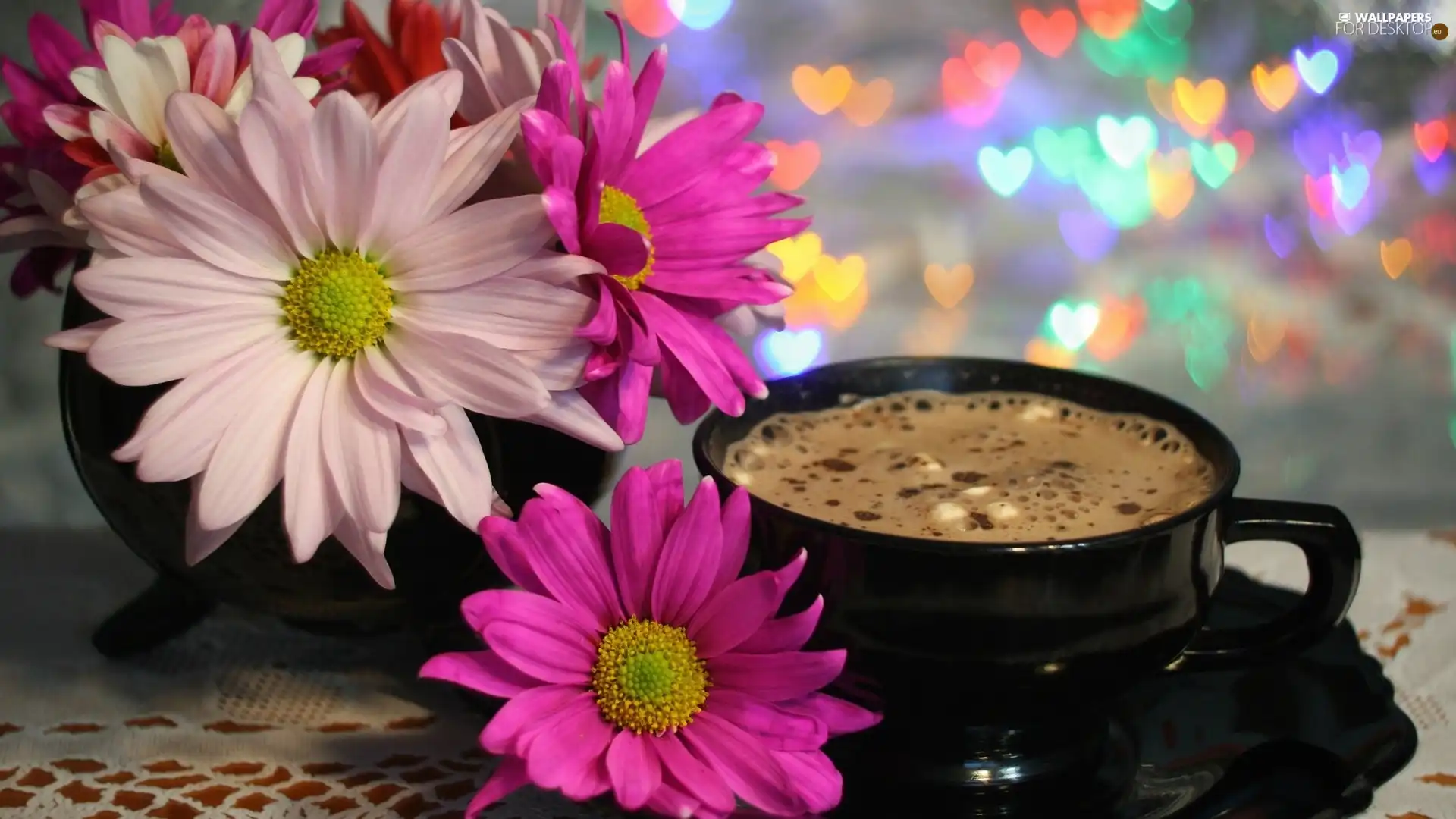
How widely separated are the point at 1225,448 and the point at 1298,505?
0.03 m

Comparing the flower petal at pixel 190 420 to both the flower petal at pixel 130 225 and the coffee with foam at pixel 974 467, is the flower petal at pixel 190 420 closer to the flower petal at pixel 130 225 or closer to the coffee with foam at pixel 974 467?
the flower petal at pixel 130 225

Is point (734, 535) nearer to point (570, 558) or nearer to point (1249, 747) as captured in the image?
point (570, 558)

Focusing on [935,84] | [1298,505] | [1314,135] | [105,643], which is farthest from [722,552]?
[1314,135]

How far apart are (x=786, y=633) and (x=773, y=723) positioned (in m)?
0.03

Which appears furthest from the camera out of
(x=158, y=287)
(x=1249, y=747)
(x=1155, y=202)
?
(x=1155, y=202)

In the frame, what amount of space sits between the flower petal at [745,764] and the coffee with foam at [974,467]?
0.09m

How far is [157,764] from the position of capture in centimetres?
55

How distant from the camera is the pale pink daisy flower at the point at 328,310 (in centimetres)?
43

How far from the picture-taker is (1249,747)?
542 millimetres

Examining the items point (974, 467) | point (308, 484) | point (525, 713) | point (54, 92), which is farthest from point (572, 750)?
point (54, 92)

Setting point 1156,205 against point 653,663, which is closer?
point 653,663

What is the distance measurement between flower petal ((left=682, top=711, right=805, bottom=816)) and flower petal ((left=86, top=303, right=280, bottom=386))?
0.65 feet

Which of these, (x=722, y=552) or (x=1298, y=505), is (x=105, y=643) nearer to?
(x=722, y=552)

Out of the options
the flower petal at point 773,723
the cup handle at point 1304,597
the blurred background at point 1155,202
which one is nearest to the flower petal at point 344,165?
the flower petal at point 773,723
